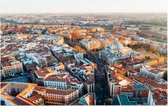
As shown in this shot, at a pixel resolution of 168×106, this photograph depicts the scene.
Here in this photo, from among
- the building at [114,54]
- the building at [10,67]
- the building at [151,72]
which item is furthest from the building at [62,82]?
the building at [114,54]

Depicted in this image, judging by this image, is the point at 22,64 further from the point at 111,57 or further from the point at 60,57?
the point at 111,57

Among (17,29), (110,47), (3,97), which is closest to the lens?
(3,97)

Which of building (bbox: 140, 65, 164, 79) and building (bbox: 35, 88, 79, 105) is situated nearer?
building (bbox: 35, 88, 79, 105)

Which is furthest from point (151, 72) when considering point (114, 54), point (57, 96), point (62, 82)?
point (57, 96)

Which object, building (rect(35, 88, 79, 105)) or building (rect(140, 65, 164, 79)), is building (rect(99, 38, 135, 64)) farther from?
building (rect(35, 88, 79, 105))

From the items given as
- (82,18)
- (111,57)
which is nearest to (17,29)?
(82,18)

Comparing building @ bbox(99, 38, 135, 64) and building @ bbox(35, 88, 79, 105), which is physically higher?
building @ bbox(99, 38, 135, 64)

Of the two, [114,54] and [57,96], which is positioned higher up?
[114,54]

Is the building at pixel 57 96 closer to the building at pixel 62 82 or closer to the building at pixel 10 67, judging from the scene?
the building at pixel 62 82

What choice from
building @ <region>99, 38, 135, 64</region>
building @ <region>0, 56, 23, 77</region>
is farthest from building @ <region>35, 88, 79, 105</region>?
building @ <region>99, 38, 135, 64</region>

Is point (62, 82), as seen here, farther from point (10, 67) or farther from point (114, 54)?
point (114, 54)

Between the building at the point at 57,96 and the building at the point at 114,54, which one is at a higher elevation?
the building at the point at 114,54
